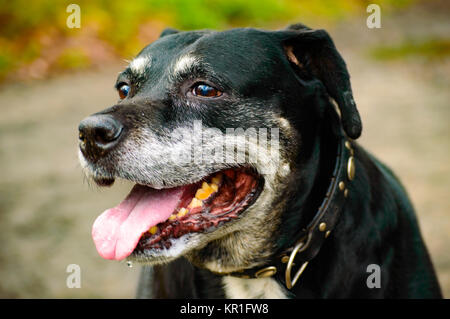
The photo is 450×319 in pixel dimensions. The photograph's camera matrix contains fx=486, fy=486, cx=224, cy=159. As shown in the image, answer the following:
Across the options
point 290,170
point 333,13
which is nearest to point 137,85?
point 290,170

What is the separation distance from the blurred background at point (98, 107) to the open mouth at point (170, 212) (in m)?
0.74

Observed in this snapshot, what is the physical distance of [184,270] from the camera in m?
2.55

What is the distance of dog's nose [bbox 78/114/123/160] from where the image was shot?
6.79ft

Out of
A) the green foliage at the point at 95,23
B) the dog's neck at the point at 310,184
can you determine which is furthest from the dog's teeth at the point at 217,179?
the green foliage at the point at 95,23

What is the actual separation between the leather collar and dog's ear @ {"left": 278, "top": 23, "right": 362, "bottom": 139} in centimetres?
14

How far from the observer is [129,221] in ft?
7.06

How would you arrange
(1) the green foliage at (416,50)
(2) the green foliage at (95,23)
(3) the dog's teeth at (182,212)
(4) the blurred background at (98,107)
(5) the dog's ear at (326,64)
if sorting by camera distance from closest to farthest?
(3) the dog's teeth at (182,212) → (5) the dog's ear at (326,64) → (4) the blurred background at (98,107) → (2) the green foliage at (95,23) → (1) the green foliage at (416,50)

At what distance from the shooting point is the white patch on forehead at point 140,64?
250cm

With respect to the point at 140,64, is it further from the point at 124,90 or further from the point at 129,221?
the point at 129,221

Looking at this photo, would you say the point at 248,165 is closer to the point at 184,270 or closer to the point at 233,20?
the point at 184,270

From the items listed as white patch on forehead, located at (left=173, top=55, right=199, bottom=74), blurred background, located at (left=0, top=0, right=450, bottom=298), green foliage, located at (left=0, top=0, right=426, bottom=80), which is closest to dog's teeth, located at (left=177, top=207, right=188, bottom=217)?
white patch on forehead, located at (left=173, top=55, right=199, bottom=74)

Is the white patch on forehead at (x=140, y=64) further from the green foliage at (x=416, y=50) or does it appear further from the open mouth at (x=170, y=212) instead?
the green foliage at (x=416, y=50)

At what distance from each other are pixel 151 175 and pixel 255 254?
63cm
